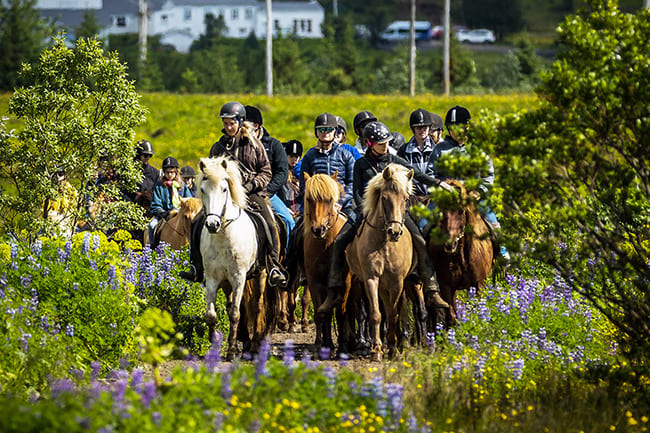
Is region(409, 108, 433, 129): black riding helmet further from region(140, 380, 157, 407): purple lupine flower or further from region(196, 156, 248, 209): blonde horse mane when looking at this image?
region(140, 380, 157, 407): purple lupine flower

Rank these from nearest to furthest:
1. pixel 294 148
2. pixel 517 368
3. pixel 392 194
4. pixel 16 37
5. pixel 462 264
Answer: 1. pixel 517 368
2. pixel 392 194
3. pixel 462 264
4. pixel 294 148
5. pixel 16 37

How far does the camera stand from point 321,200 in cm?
1252

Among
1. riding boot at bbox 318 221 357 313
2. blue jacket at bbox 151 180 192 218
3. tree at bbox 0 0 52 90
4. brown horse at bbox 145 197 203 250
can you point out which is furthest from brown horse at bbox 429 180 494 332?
tree at bbox 0 0 52 90

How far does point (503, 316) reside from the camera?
11.4 meters

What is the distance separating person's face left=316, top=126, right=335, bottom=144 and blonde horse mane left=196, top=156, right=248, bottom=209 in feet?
6.41

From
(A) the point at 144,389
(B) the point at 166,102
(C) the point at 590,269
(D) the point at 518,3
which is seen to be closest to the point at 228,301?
(C) the point at 590,269

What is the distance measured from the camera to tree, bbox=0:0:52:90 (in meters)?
54.1

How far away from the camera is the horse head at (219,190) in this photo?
11883 mm

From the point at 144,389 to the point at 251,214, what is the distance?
20.3 feet

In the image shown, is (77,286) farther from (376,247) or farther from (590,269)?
(590,269)

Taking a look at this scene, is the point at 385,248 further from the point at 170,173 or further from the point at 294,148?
the point at 170,173

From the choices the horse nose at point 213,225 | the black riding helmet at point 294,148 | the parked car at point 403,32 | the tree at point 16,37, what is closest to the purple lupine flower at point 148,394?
the horse nose at point 213,225

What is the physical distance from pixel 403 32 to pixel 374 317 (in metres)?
96.1

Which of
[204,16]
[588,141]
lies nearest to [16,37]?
[588,141]
